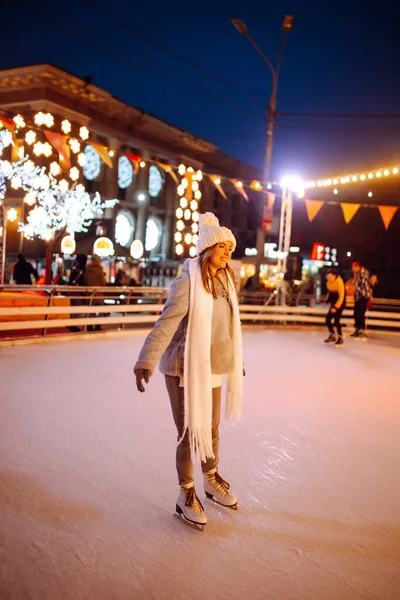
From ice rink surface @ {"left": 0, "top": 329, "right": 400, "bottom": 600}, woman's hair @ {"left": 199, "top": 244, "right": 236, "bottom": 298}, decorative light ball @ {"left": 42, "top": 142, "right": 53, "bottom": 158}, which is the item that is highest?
decorative light ball @ {"left": 42, "top": 142, "right": 53, "bottom": 158}

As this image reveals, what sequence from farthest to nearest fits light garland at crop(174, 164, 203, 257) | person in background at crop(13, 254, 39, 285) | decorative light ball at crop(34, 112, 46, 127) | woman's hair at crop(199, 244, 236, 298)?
light garland at crop(174, 164, 203, 257), decorative light ball at crop(34, 112, 46, 127), person in background at crop(13, 254, 39, 285), woman's hair at crop(199, 244, 236, 298)

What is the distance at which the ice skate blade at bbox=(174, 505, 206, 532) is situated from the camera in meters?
3.04

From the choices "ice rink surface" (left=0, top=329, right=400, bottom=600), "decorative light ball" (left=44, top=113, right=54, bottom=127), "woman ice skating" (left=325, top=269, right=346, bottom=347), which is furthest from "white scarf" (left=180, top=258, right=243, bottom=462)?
"decorative light ball" (left=44, top=113, right=54, bottom=127)

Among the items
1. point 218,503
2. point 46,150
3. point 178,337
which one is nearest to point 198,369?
point 178,337

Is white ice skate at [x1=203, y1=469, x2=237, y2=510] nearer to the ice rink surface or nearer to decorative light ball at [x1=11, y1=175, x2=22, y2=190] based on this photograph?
the ice rink surface

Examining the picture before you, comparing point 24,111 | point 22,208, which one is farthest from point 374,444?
point 24,111

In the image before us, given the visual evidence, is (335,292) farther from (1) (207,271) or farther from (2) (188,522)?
(2) (188,522)

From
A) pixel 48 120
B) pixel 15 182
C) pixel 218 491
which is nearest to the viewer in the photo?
pixel 218 491

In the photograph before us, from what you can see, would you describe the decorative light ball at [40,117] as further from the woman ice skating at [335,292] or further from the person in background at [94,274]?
the woman ice skating at [335,292]

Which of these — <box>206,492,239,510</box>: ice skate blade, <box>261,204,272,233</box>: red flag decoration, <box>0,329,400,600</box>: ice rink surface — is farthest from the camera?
<box>261,204,272,233</box>: red flag decoration

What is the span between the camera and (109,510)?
3.23 metres

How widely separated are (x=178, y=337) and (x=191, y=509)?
97 centimetres

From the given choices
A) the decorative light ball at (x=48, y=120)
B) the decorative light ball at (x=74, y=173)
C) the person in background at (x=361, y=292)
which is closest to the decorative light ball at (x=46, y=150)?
the decorative light ball at (x=48, y=120)

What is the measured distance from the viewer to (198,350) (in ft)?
10.2
